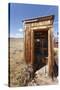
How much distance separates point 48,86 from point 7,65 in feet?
1.55

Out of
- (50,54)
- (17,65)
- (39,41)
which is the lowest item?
(17,65)

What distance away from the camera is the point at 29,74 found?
1924 mm

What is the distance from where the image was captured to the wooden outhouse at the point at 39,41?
194cm

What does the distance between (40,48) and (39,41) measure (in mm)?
72

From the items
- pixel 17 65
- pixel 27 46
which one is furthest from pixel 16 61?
pixel 27 46

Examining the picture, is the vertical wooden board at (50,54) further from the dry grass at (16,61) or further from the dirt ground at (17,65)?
the dry grass at (16,61)

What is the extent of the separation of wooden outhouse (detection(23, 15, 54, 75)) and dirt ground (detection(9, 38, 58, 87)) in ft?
0.20

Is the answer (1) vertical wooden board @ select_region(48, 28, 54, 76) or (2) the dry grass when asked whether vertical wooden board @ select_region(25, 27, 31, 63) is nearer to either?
(2) the dry grass

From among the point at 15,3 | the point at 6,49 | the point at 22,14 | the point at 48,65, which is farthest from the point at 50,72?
the point at 15,3

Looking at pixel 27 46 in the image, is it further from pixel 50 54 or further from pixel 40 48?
pixel 50 54

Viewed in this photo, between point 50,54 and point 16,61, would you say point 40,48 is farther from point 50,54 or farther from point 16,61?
point 16,61

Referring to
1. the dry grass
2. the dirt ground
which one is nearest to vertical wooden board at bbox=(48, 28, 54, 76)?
the dirt ground

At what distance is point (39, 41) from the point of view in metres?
1.96

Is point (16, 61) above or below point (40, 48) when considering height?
below
